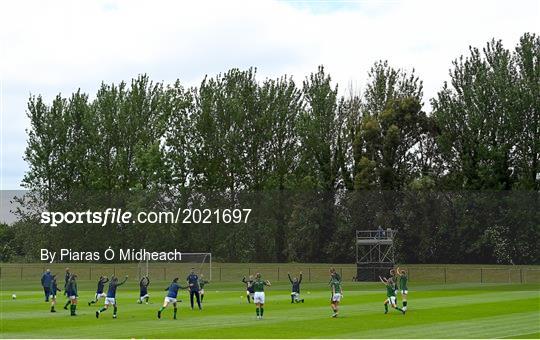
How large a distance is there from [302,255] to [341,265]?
4356mm

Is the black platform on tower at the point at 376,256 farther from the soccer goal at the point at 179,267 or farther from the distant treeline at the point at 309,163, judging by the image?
the soccer goal at the point at 179,267

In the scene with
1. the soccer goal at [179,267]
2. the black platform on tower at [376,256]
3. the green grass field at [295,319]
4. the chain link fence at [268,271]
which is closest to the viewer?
the green grass field at [295,319]

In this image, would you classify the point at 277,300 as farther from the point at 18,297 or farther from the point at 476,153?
the point at 476,153

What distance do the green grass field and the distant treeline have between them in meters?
26.7

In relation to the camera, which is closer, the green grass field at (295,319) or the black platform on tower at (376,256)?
the green grass field at (295,319)

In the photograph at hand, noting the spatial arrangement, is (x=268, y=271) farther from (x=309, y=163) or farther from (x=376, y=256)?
(x=309, y=163)

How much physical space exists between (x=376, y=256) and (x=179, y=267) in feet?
57.2

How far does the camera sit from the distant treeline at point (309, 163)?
8331 centimetres

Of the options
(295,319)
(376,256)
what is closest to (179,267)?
(376,256)

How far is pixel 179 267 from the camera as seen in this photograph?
79.8m

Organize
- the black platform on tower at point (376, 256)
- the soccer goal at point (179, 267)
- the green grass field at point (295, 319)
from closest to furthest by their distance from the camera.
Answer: the green grass field at point (295, 319) → the black platform on tower at point (376, 256) → the soccer goal at point (179, 267)

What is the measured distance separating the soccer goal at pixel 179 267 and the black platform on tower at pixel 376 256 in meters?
13.6

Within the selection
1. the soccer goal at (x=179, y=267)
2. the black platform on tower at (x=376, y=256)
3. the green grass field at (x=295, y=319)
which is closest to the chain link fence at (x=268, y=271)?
the soccer goal at (x=179, y=267)

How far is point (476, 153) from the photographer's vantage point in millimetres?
88625
